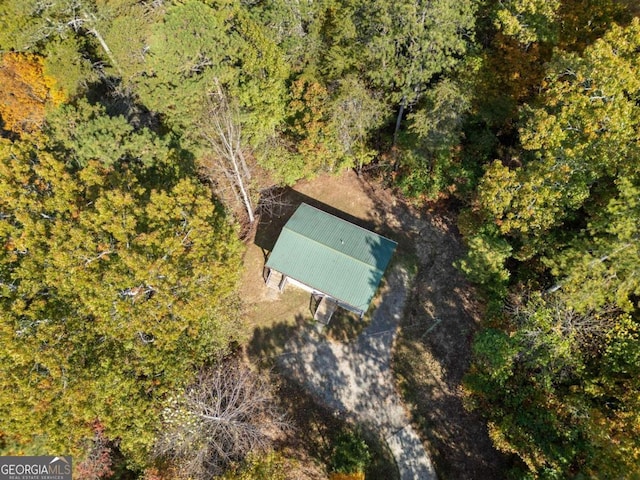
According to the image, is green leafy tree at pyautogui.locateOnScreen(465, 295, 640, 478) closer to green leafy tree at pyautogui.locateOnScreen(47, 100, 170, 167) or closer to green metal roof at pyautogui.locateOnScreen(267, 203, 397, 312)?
green metal roof at pyautogui.locateOnScreen(267, 203, 397, 312)

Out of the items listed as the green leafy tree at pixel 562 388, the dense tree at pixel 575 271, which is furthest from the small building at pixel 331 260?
the green leafy tree at pixel 562 388

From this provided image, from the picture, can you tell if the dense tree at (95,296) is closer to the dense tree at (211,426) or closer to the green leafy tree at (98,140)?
the dense tree at (211,426)

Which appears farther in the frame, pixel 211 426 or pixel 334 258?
pixel 334 258

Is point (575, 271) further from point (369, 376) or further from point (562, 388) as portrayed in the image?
point (369, 376)

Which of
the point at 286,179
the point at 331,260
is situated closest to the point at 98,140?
the point at 286,179

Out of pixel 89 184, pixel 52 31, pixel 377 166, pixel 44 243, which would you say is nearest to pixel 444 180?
pixel 377 166

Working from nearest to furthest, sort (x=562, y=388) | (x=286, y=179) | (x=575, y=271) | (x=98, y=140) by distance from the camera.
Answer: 1. (x=575, y=271)
2. (x=562, y=388)
3. (x=98, y=140)
4. (x=286, y=179)

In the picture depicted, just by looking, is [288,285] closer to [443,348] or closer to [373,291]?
[373,291]
